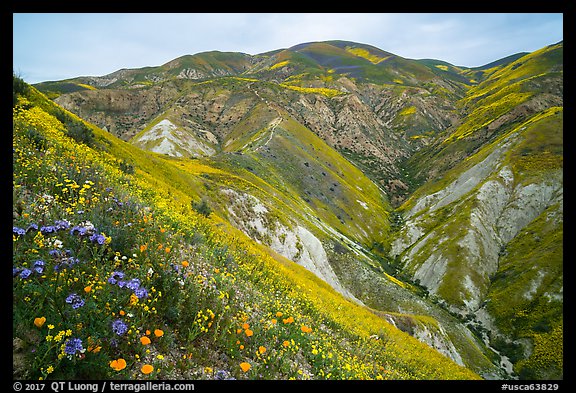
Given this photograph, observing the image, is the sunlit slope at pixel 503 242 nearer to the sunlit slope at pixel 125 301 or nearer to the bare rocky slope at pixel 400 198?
the bare rocky slope at pixel 400 198

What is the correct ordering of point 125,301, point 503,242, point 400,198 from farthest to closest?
point 400,198
point 503,242
point 125,301

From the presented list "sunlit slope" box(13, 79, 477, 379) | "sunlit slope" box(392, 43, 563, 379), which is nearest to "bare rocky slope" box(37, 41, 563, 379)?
"sunlit slope" box(392, 43, 563, 379)

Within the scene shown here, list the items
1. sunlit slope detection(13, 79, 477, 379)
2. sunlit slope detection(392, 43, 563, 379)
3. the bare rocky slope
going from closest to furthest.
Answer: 1. sunlit slope detection(13, 79, 477, 379)
2. the bare rocky slope
3. sunlit slope detection(392, 43, 563, 379)

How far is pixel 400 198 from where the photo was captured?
13925 centimetres

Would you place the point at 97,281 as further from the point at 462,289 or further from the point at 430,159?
the point at 430,159

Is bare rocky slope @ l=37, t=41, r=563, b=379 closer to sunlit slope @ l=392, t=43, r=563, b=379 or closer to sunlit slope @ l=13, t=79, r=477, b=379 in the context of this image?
sunlit slope @ l=392, t=43, r=563, b=379

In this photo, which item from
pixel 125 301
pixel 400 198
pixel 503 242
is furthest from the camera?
pixel 400 198

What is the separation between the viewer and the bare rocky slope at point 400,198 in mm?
52000

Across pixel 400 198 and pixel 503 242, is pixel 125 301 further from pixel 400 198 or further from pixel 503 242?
pixel 400 198

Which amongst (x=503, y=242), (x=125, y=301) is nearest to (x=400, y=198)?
(x=503, y=242)

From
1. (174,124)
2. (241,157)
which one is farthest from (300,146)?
(174,124)

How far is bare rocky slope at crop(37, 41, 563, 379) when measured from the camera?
52000mm
